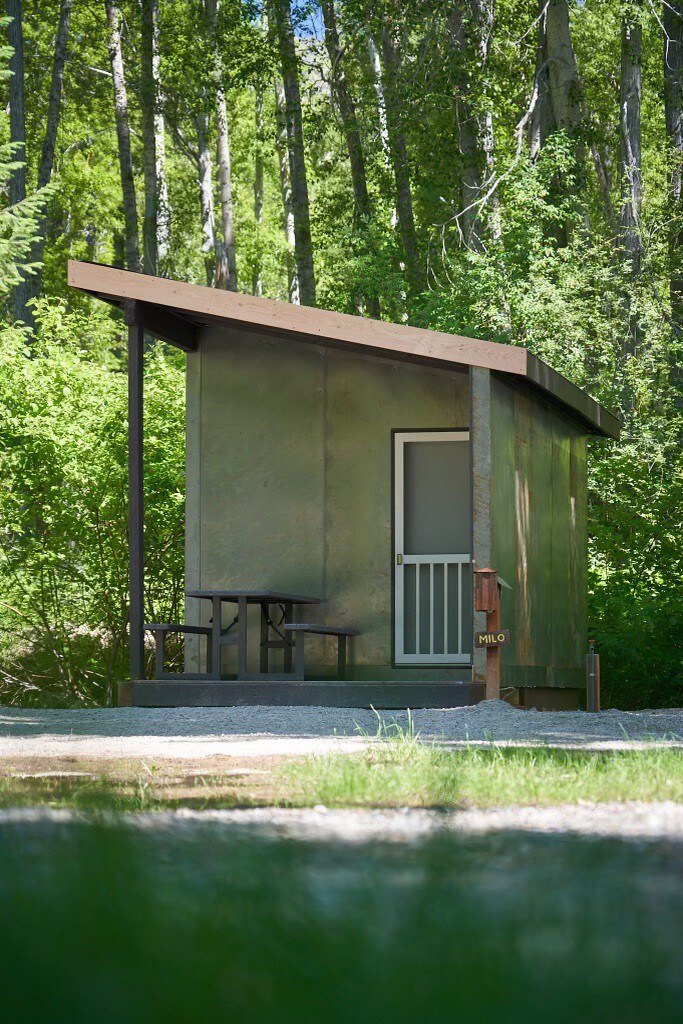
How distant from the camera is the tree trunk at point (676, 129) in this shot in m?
19.5

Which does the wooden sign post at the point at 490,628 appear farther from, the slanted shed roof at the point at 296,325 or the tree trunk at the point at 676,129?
the tree trunk at the point at 676,129

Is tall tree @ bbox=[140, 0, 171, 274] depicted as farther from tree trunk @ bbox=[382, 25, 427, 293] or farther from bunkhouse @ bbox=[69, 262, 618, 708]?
bunkhouse @ bbox=[69, 262, 618, 708]

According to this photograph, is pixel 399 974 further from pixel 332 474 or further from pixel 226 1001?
pixel 332 474

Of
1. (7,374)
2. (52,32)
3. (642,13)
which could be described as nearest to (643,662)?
(7,374)

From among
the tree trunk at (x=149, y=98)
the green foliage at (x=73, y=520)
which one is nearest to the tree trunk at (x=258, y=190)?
the tree trunk at (x=149, y=98)

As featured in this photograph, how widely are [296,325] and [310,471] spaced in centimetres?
162

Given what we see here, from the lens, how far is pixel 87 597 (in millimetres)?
13328

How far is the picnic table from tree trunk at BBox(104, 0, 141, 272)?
16.2 metres

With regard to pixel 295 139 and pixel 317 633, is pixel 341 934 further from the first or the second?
pixel 295 139

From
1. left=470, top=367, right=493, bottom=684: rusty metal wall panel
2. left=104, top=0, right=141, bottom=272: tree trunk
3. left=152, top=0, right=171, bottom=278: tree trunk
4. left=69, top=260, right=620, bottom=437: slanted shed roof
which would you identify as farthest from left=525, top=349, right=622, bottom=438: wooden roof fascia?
left=152, top=0, right=171, bottom=278: tree trunk

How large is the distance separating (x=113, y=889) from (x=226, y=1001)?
0.53 metres

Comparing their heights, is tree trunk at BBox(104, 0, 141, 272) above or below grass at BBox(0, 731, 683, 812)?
above

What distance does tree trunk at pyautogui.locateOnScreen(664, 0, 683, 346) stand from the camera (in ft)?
64.1

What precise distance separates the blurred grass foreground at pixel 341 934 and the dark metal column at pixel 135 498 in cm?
663
